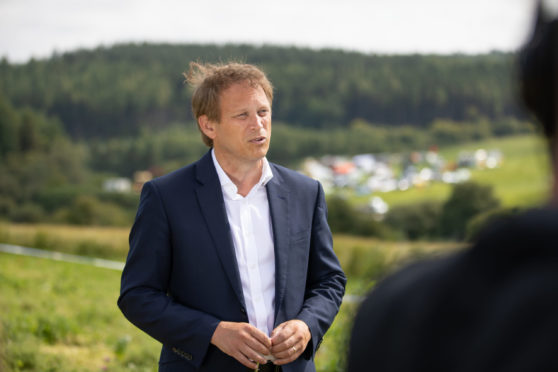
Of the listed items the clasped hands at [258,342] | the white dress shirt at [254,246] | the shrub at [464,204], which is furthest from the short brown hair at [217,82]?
the shrub at [464,204]

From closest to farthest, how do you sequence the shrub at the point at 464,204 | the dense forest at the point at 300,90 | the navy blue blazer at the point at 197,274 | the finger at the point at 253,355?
the finger at the point at 253,355, the navy blue blazer at the point at 197,274, the shrub at the point at 464,204, the dense forest at the point at 300,90

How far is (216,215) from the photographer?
9.34 ft

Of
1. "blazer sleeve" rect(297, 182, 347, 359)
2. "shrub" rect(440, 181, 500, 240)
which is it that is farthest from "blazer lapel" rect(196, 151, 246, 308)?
"shrub" rect(440, 181, 500, 240)

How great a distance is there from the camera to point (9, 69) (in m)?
95.7

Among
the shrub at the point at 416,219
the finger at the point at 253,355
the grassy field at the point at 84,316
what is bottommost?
the shrub at the point at 416,219

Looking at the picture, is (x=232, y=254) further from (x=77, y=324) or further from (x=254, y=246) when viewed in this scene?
Result: (x=77, y=324)

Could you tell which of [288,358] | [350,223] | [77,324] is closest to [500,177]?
[350,223]

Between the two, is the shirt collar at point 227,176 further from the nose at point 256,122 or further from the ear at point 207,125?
the nose at point 256,122

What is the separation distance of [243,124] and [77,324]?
540 cm

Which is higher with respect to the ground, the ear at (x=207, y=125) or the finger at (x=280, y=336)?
the ear at (x=207, y=125)

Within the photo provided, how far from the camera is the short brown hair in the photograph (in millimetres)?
2986

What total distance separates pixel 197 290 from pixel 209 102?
89 centimetres

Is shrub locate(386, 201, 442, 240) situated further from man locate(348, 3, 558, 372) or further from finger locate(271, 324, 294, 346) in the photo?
man locate(348, 3, 558, 372)

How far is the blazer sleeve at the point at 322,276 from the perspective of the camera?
114 inches
